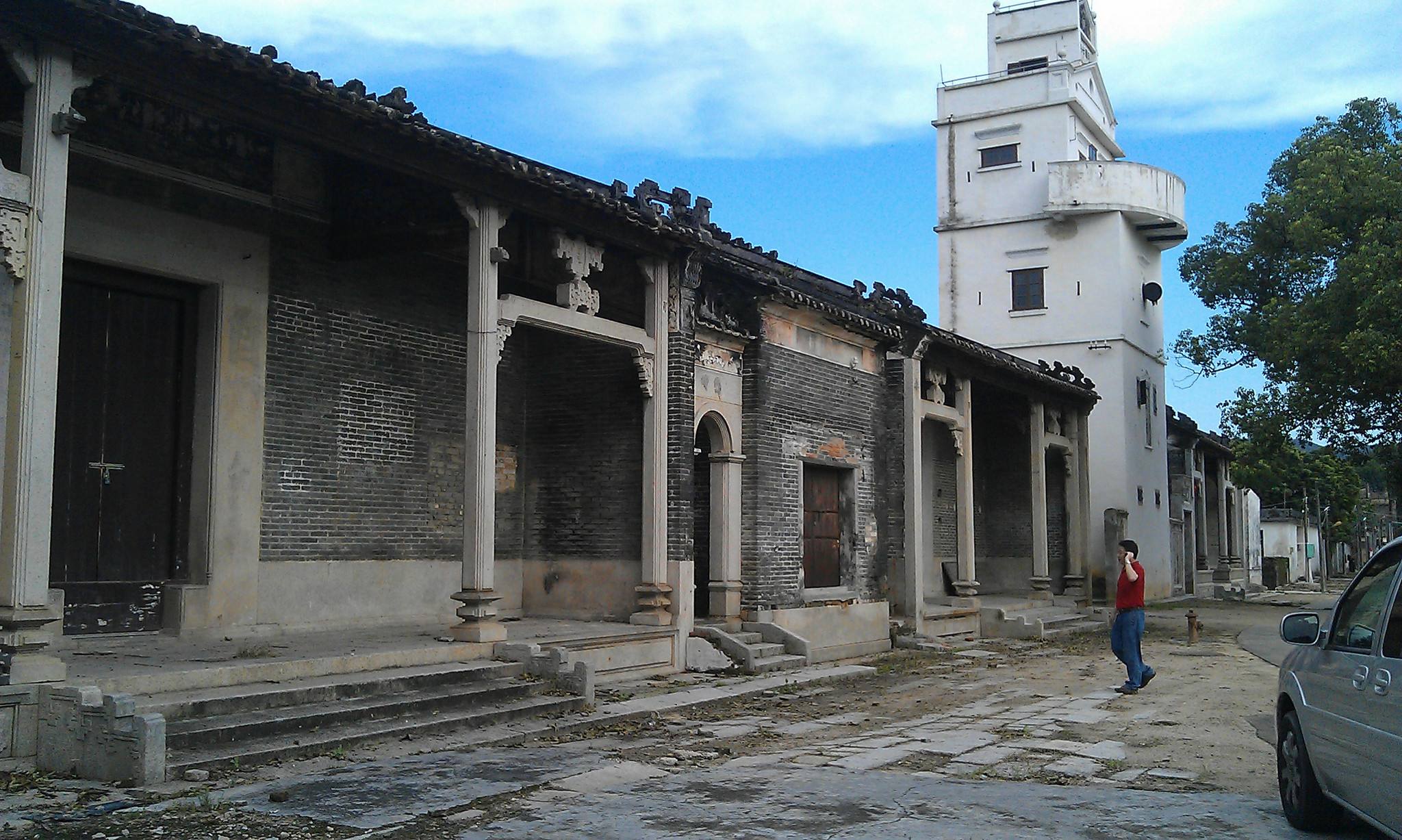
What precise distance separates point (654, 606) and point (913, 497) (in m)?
6.32

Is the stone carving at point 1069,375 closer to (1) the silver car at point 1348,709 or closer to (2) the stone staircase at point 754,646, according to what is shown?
(2) the stone staircase at point 754,646

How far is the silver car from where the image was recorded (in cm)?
488

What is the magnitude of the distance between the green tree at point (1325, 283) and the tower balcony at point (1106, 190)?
195 cm

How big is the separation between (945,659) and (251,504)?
946cm

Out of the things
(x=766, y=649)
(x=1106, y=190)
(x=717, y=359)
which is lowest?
(x=766, y=649)

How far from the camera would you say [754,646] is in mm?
13953

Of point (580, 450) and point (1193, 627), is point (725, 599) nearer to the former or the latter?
point (580, 450)

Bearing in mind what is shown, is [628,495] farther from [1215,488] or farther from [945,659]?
[1215,488]

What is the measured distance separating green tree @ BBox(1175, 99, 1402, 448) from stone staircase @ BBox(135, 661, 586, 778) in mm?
17638

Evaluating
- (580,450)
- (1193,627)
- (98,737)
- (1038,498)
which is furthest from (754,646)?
(1038,498)

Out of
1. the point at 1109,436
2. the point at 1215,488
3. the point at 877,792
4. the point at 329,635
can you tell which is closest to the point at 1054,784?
the point at 877,792

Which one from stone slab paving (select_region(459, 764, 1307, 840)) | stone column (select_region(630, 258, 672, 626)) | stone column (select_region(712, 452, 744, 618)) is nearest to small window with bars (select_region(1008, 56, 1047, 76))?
stone column (select_region(712, 452, 744, 618))

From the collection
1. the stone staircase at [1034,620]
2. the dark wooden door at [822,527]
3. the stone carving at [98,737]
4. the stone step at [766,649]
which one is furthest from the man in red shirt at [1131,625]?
the stone carving at [98,737]

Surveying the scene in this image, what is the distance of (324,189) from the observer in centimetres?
1180
